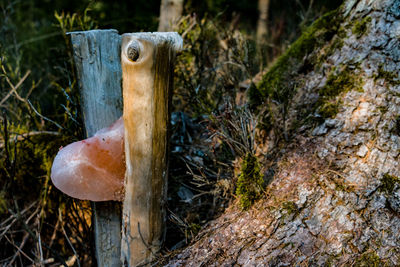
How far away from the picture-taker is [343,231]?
6.30ft

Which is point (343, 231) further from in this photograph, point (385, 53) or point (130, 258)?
point (130, 258)

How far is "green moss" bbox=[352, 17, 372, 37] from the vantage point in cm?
240

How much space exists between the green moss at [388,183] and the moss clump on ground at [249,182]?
0.81 m

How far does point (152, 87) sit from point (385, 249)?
1.82 metres

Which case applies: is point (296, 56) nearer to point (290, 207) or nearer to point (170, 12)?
point (290, 207)

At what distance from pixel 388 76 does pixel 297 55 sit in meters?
0.88

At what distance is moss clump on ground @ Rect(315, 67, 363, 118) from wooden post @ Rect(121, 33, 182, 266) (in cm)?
128

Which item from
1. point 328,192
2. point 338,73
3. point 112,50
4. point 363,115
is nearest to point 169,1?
point 112,50

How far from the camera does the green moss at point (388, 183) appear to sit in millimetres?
1990

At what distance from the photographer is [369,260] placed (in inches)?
72.3

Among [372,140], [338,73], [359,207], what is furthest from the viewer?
[338,73]

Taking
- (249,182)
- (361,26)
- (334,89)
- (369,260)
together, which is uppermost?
(361,26)

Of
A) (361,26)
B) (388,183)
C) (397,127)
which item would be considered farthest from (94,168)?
(361,26)

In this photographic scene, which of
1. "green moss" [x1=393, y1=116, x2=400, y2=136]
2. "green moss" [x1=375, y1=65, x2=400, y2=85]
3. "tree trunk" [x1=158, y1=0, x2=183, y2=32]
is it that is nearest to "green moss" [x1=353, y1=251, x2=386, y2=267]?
"green moss" [x1=393, y1=116, x2=400, y2=136]
